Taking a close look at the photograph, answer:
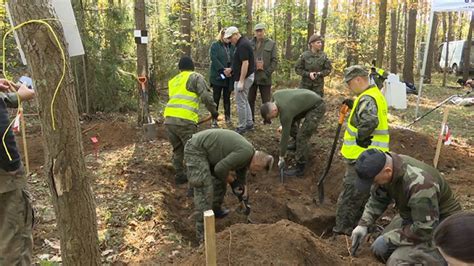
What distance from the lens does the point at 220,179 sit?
4820 millimetres

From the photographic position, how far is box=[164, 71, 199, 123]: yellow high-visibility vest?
5.79 metres

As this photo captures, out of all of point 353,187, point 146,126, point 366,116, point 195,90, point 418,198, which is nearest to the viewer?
point 418,198

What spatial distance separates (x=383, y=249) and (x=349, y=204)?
1.15 meters

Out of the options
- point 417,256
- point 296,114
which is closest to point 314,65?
point 296,114

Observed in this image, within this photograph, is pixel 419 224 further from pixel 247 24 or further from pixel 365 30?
pixel 365 30

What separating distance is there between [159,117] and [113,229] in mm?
5004

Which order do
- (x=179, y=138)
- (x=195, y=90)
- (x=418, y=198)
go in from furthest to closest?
(x=179, y=138) < (x=195, y=90) < (x=418, y=198)

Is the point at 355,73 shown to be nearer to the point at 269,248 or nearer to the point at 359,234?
the point at 359,234

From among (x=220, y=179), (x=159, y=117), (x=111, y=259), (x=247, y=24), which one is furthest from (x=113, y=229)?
(x=247, y=24)

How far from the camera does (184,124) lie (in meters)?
5.82

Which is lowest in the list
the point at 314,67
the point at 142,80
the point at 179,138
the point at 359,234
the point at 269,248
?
the point at 359,234

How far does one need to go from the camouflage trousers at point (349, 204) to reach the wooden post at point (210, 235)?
269 centimetres

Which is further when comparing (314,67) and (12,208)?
(314,67)

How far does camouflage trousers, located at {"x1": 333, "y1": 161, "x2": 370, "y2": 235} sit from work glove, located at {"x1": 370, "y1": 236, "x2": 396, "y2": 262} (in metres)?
0.97
